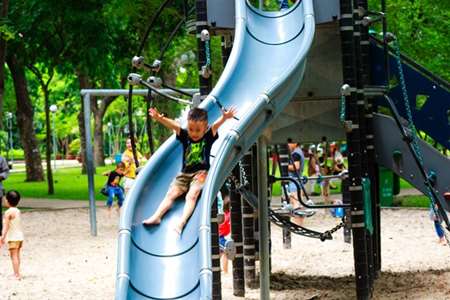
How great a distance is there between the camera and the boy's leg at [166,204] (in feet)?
31.2

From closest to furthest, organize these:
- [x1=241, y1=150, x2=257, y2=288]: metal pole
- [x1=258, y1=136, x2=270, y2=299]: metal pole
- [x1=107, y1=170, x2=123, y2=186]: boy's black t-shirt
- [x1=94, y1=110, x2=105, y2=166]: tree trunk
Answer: [x1=258, y1=136, x2=270, y2=299]: metal pole, [x1=241, y1=150, x2=257, y2=288]: metal pole, [x1=107, y1=170, x2=123, y2=186]: boy's black t-shirt, [x1=94, y1=110, x2=105, y2=166]: tree trunk

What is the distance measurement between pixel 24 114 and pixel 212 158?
91.3 ft

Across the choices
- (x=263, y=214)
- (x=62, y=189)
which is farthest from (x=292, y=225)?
(x=62, y=189)

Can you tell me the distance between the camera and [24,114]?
123 feet

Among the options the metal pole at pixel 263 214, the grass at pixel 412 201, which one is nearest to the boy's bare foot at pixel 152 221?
the metal pole at pixel 263 214

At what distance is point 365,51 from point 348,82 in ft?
6.45

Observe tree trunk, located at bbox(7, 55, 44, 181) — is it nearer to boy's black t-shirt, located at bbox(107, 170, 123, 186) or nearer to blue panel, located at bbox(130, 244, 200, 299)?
boy's black t-shirt, located at bbox(107, 170, 123, 186)

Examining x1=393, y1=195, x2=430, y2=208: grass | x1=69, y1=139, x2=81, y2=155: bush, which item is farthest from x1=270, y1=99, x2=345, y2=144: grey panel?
x1=69, y1=139, x2=81, y2=155: bush

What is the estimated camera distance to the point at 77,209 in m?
28.1

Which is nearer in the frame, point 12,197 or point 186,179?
point 186,179

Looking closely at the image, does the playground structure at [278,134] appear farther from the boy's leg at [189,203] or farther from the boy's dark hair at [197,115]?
the boy's dark hair at [197,115]

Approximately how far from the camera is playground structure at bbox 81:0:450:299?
29.7 ft

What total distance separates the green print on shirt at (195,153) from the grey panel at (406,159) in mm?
3919

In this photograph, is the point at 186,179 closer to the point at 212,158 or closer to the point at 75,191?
the point at 212,158
